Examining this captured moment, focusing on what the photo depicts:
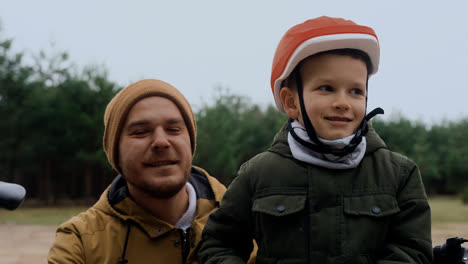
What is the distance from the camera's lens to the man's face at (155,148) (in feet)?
7.89

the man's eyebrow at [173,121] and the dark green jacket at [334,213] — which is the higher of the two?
the man's eyebrow at [173,121]

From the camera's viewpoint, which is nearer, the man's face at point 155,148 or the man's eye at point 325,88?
the man's eye at point 325,88

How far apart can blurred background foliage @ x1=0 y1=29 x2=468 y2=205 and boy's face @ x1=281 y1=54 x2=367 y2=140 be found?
22.1 metres

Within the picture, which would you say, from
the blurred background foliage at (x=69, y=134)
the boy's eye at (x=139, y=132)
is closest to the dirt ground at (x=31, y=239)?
the blurred background foliage at (x=69, y=134)

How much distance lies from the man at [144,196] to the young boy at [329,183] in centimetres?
32

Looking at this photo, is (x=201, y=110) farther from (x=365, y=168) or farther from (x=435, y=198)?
(x=365, y=168)

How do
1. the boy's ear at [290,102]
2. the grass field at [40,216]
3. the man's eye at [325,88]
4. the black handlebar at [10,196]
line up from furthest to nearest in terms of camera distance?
the grass field at [40,216] < the boy's ear at [290,102] < the man's eye at [325,88] < the black handlebar at [10,196]

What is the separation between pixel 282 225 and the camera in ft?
6.90

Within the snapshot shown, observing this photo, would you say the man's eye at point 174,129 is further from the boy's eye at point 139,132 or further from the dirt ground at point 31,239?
the dirt ground at point 31,239

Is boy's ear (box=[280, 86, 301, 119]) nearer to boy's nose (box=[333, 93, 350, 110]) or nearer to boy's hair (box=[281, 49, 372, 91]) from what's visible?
boy's hair (box=[281, 49, 372, 91])

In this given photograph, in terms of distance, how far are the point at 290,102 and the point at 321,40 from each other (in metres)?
0.33

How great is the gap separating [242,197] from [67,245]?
2.74 feet

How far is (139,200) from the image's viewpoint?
2582mm

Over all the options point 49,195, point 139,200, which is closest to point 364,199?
point 139,200
